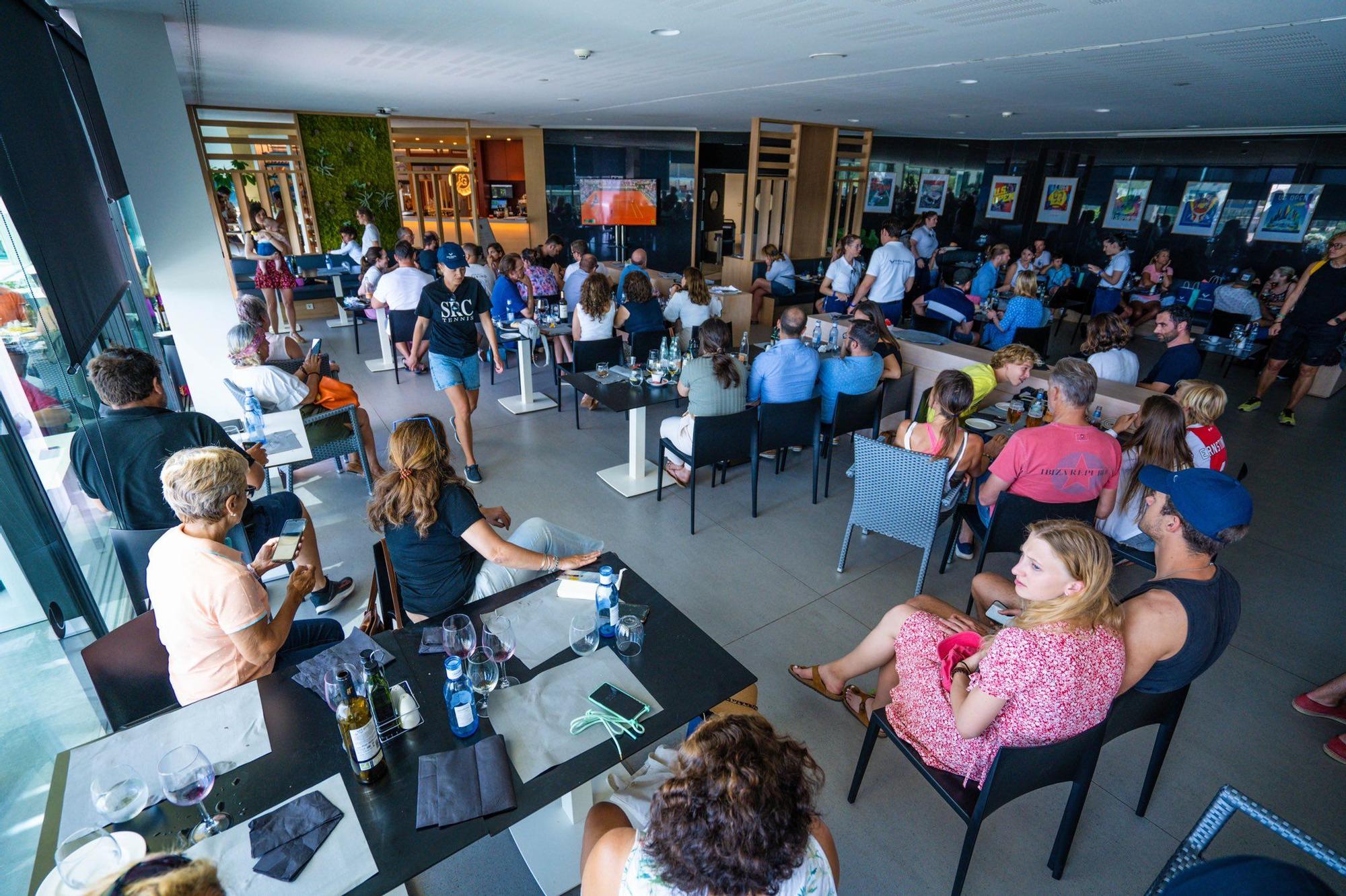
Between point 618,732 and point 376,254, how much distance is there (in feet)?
25.2

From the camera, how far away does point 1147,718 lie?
2146 mm

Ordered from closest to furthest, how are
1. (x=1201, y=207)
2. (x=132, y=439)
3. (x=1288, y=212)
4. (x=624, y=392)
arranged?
(x=132, y=439)
(x=624, y=392)
(x=1288, y=212)
(x=1201, y=207)

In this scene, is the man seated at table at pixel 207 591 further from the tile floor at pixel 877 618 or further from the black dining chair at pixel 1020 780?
the black dining chair at pixel 1020 780

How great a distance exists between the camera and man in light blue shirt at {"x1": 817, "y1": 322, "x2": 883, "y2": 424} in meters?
4.46

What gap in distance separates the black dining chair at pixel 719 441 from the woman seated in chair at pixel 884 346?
1.15 meters

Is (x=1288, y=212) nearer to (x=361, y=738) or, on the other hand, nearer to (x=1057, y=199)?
(x=1057, y=199)

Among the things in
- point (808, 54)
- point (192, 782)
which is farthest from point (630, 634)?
point (808, 54)

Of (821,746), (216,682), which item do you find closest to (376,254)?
(216,682)

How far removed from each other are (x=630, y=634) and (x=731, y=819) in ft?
3.02

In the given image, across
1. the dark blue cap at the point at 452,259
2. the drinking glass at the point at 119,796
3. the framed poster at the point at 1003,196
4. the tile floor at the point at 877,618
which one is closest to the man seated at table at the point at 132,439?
the tile floor at the point at 877,618

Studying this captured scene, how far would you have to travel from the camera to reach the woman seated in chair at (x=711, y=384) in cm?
403

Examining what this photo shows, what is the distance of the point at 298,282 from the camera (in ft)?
31.1

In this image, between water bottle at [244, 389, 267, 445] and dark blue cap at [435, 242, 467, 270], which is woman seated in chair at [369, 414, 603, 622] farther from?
dark blue cap at [435, 242, 467, 270]

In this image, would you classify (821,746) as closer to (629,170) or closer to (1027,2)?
(1027,2)
